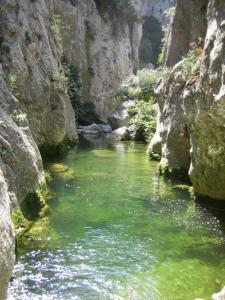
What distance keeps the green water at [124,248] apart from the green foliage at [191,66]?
4435mm

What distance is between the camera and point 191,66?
1462 centimetres

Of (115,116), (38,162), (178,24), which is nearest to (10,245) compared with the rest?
(38,162)

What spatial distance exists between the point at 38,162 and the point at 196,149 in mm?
5277

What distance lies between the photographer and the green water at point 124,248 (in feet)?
24.3

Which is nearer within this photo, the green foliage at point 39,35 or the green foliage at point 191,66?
the green foliage at point 191,66

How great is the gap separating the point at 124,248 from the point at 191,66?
26.4 feet

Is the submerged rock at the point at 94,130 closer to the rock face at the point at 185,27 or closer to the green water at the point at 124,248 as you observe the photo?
the rock face at the point at 185,27

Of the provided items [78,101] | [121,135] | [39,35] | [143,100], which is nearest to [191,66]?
[39,35]

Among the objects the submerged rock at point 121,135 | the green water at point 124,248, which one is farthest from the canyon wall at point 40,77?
the submerged rock at point 121,135

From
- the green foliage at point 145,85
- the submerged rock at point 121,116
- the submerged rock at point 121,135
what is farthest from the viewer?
the submerged rock at point 121,116

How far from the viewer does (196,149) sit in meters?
13.0

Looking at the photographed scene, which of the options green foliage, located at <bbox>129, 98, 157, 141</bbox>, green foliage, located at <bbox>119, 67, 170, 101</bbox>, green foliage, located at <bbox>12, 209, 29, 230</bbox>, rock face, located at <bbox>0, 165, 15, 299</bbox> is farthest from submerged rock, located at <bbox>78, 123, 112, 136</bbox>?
rock face, located at <bbox>0, 165, 15, 299</bbox>

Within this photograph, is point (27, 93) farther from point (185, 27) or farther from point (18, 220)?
point (18, 220)

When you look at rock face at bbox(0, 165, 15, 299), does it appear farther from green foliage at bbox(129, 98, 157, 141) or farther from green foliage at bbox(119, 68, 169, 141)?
green foliage at bbox(129, 98, 157, 141)
